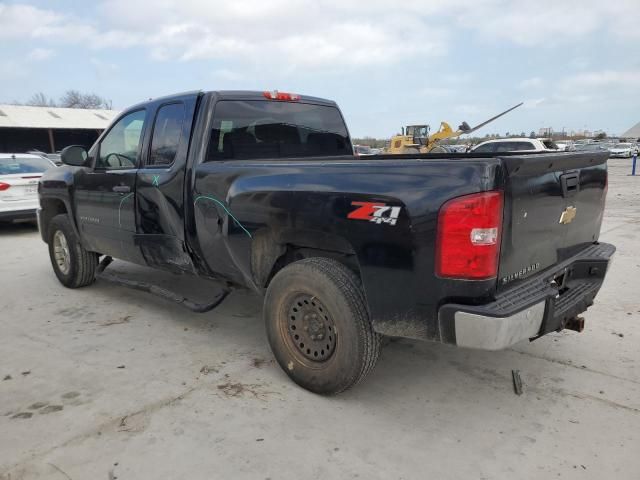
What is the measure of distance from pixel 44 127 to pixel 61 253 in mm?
32292

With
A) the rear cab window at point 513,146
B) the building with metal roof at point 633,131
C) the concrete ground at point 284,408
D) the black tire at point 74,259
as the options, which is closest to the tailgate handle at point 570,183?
the concrete ground at point 284,408

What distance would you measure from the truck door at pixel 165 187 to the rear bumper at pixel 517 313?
90.5 inches

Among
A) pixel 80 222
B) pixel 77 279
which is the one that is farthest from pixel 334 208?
pixel 77 279

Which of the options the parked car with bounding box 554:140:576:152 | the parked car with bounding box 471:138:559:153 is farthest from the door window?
the parked car with bounding box 471:138:559:153

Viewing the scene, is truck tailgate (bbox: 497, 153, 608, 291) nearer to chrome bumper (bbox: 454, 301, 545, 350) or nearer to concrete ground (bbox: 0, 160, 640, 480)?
chrome bumper (bbox: 454, 301, 545, 350)

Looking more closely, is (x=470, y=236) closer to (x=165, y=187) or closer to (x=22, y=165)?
(x=165, y=187)

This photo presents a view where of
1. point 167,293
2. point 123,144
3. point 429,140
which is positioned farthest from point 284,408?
point 429,140

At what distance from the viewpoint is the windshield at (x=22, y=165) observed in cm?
977

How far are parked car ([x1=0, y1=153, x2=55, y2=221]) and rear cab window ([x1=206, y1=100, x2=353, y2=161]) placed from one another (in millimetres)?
7016

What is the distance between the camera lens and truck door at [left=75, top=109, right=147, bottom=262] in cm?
451

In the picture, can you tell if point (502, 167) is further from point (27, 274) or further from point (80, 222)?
point (27, 274)

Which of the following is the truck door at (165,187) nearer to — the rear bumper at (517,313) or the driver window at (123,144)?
the driver window at (123,144)

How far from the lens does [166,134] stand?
4.18 m

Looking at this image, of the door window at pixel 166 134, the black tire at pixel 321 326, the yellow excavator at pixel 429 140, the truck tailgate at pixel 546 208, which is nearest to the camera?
the truck tailgate at pixel 546 208
